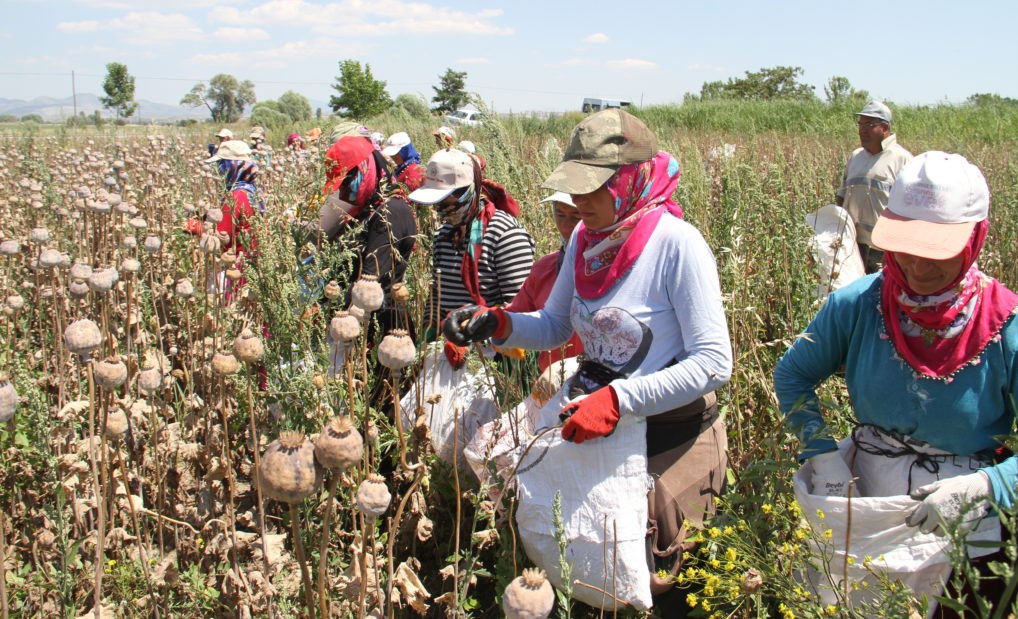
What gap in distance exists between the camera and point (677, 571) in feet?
6.49

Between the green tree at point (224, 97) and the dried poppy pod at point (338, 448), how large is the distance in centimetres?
394

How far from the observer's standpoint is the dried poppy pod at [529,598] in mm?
965

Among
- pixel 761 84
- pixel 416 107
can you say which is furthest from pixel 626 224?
pixel 761 84

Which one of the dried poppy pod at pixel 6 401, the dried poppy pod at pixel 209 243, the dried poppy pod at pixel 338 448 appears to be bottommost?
the dried poppy pod at pixel 6 401

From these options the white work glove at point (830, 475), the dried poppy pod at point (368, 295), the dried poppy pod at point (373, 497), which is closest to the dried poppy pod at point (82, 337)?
the dried poppy pod at point (368, 295)

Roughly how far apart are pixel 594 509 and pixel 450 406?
93 cm

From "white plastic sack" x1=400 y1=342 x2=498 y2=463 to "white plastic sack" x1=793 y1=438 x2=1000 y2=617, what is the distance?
4.13 feet

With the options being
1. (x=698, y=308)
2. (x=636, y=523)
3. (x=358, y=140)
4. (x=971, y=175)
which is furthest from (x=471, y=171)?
(x=971, y=175)

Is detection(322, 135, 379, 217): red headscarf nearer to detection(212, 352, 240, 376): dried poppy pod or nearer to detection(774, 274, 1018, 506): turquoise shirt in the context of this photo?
detection(212, 352, 240, 376): dried poppy pod

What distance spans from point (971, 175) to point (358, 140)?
97.9 inches

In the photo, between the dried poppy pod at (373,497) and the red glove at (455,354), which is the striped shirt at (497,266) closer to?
the red glove at (455,354)

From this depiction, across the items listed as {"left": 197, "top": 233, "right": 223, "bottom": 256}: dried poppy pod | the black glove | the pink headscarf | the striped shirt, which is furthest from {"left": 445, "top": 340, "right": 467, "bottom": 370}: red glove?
{"left": 197, "top": 233, "right": 223, "bottom": 256}: dried poppy pod

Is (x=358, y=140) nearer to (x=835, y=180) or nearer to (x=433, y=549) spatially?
(x=433, y=549)

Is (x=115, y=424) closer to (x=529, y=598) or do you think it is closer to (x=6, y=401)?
(x=6, y=401)
